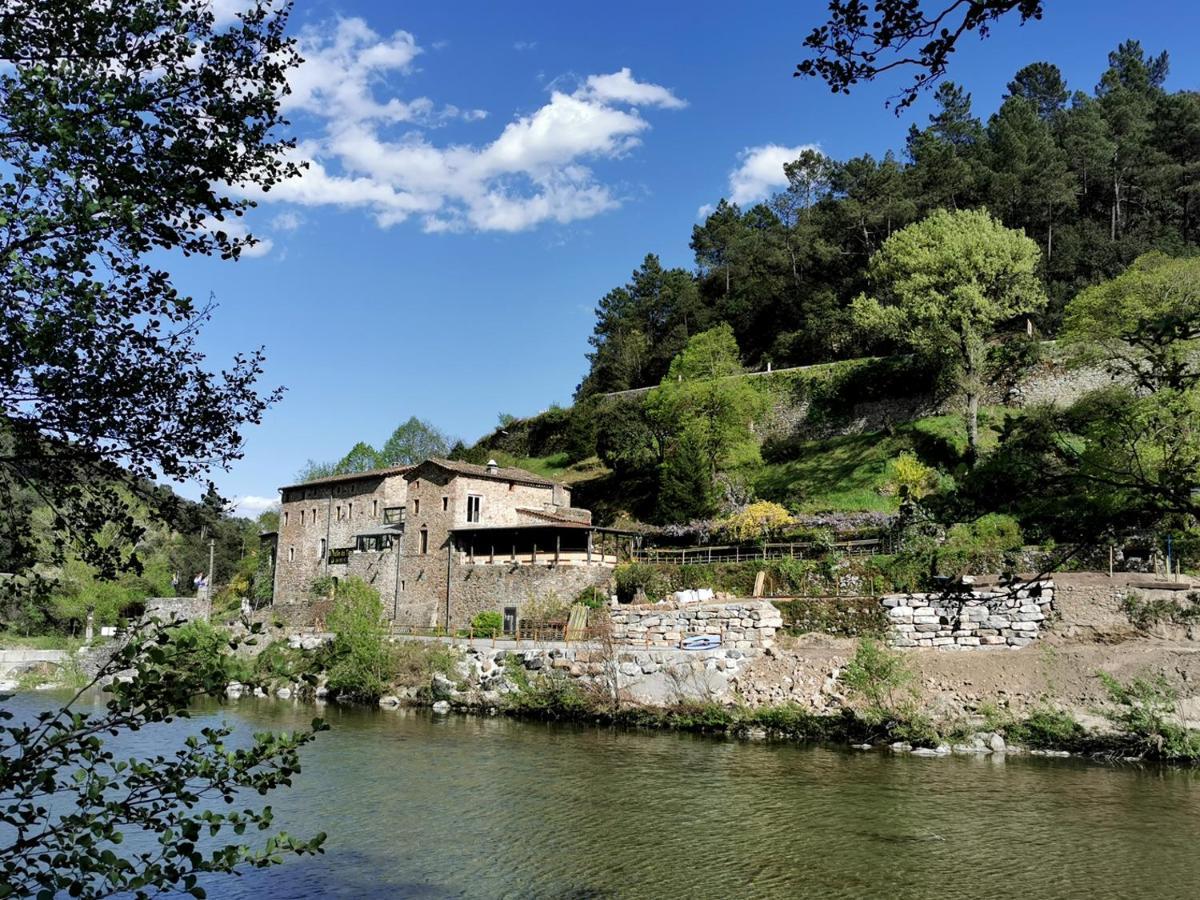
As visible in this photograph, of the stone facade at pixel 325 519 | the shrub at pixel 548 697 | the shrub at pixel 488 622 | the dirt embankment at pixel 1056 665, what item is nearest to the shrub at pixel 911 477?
the dirt embankment at pixel 1056 665

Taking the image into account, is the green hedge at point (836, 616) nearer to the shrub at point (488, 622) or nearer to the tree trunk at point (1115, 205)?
the shrub at point (488, 622)

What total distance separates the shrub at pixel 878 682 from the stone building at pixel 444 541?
12.5 metres

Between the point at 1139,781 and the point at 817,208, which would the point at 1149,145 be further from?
the point at 1139,781

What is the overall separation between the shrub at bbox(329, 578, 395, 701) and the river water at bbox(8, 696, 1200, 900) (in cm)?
698

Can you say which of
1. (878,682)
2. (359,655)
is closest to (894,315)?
(878,682)

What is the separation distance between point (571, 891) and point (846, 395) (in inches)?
1487

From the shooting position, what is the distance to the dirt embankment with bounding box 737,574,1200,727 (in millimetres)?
19781

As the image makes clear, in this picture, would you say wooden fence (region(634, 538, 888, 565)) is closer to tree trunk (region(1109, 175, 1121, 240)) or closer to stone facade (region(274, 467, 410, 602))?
stone facade (region(274, 467, 410, 602))

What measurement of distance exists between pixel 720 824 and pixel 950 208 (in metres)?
45.9

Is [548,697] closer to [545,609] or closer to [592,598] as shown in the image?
[592,598]

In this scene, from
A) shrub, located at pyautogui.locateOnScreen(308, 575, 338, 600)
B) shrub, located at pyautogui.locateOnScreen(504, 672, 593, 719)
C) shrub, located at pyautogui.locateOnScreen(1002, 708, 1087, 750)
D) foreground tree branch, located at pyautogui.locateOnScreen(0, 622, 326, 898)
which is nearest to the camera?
foreground tree branch, located at pyautogui.locateOnScreen(0, 622, 326, 898)

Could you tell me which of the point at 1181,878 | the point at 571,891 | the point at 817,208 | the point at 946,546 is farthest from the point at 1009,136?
the point at 571,891

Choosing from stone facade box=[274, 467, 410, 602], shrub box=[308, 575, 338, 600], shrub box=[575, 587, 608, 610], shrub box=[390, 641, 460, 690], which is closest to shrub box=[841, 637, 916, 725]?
shrub box=[575, 587, 608, 610]

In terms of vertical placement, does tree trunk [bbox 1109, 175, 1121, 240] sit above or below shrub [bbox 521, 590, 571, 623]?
above
